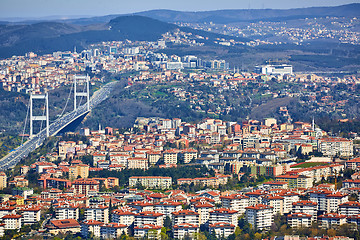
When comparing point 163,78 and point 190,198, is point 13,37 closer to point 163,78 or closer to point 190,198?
point 163,78

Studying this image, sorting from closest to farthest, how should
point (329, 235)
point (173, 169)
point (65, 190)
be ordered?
1. point (329, 235)
2. point (65, 190)
3. point (173, 169)

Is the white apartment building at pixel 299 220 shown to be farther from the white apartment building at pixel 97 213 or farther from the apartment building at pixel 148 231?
the white apartment building at pixel 97 213

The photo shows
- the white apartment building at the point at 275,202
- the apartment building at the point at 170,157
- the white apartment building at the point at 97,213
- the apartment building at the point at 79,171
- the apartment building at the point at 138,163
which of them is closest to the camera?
the white apartment building at the point at 97,213

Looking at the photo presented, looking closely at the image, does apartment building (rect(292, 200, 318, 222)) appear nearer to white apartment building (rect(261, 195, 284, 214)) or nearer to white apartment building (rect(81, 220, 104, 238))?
white apartment building (rect(261, 195, 284, 214))

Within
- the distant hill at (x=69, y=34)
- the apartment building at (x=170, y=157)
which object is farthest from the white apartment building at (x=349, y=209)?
the distant hill at (x=69, y=34)

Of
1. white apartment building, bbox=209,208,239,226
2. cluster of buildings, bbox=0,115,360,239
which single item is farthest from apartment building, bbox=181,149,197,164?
white apartment building, bbox=209,208,239,226

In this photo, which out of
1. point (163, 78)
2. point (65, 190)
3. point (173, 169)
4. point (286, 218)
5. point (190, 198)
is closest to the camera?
point (286, 218)

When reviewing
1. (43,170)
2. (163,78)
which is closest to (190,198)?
(43,170)

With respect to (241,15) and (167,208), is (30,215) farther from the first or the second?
(241,15)

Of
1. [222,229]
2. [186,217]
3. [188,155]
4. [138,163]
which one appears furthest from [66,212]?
[188,155]
